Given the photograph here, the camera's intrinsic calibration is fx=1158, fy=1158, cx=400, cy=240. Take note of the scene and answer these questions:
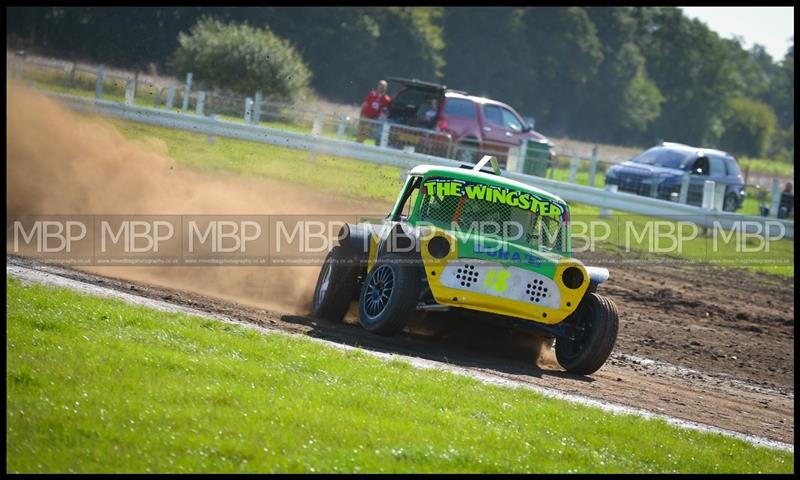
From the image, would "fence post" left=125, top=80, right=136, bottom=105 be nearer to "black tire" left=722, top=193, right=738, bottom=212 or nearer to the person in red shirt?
the person in red shirt

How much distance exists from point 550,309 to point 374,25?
5254 centimetres

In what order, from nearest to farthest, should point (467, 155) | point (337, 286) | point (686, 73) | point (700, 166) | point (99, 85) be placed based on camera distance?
point (337, 286) < point (467, 155) < point (99, 85) < point (700, 166) < point (686, 73)

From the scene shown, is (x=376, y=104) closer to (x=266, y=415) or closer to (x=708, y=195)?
(x=708, y=195)

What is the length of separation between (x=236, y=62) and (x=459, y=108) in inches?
472

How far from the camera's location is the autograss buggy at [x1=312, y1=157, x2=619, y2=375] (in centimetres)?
979

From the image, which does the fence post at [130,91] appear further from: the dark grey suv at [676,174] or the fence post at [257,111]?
the dark grey suv at [676,174]

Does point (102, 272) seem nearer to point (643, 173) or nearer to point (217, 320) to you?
point (217, 320)

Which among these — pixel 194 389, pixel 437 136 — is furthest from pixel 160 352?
pixel 437 136

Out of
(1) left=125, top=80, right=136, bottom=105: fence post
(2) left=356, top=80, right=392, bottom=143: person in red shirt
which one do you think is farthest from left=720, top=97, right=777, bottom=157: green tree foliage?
(1) left=125, top=80, right=136, bottom=105: fence post

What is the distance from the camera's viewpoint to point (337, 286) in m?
10.9

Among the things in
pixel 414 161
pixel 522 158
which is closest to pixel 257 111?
pixel 414 161

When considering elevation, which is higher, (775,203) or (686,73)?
(686,73)

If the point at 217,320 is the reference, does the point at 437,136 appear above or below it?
above

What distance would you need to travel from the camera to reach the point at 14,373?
673 centimetres
